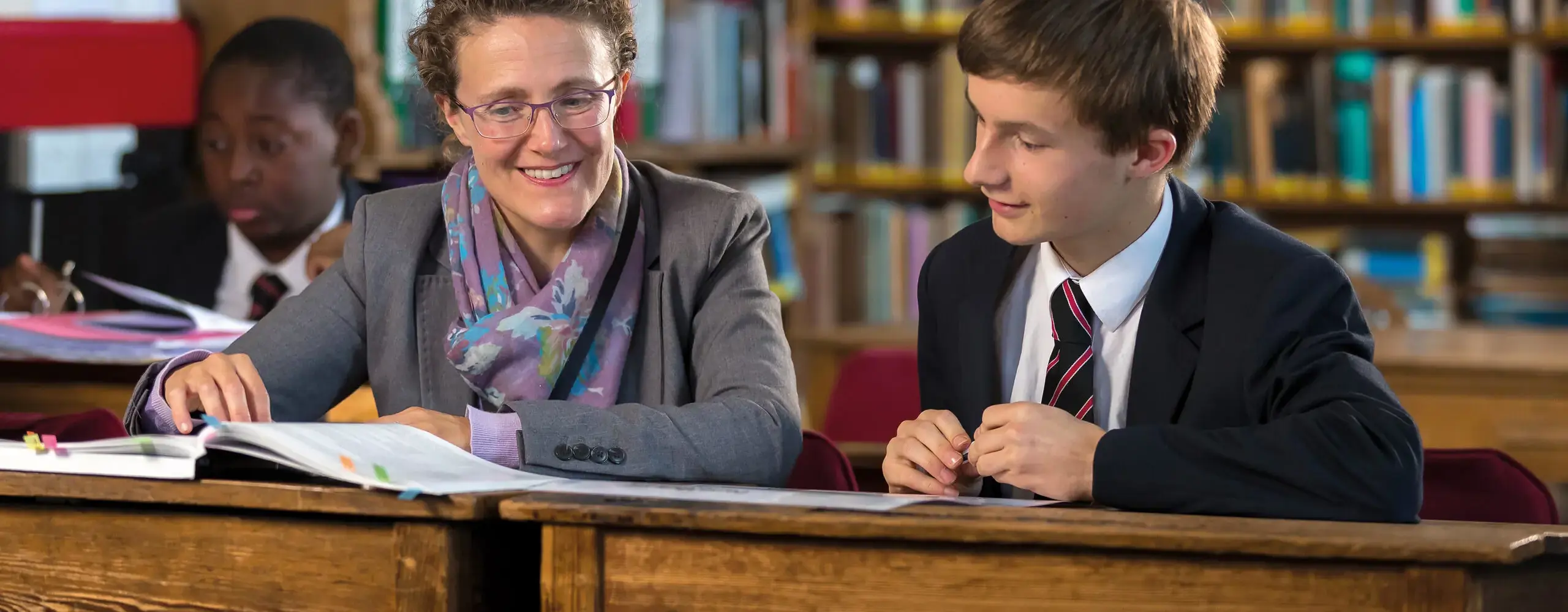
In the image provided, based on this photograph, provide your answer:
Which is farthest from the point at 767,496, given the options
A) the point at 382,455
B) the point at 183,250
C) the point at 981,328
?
the point at 183,250

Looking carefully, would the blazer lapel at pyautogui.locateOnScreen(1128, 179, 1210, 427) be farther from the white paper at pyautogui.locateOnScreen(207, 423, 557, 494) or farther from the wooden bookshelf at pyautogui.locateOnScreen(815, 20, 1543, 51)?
the wooden bookshelf at pyautogui.locateOnScreen(815, 20, 1543, 51)

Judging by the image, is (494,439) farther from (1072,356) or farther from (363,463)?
(1072,356)

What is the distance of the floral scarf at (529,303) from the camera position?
1539mm

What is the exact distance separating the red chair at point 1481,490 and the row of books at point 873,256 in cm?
276

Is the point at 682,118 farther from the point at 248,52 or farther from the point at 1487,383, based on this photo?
the point at 1487,383

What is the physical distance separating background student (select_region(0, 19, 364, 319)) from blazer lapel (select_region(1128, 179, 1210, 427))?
1451 millimetres

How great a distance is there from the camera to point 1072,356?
1437 mm

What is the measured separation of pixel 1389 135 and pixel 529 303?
3.06 metres

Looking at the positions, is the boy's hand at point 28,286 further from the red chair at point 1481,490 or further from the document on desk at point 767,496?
the red chair at point 1481,490

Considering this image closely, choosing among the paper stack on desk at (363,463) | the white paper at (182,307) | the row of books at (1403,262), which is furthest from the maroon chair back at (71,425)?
the row of books at (1403,262)

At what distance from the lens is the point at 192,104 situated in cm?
247

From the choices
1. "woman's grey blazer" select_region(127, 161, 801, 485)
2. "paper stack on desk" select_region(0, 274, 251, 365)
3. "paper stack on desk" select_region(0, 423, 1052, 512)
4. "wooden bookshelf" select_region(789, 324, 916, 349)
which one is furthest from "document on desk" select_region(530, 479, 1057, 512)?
"wooden bookshelf" select_region(789, 324, 916, 349)

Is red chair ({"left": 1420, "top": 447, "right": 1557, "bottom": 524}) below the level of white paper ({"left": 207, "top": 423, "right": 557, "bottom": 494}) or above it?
below

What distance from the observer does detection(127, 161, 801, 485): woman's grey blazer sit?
156cm
